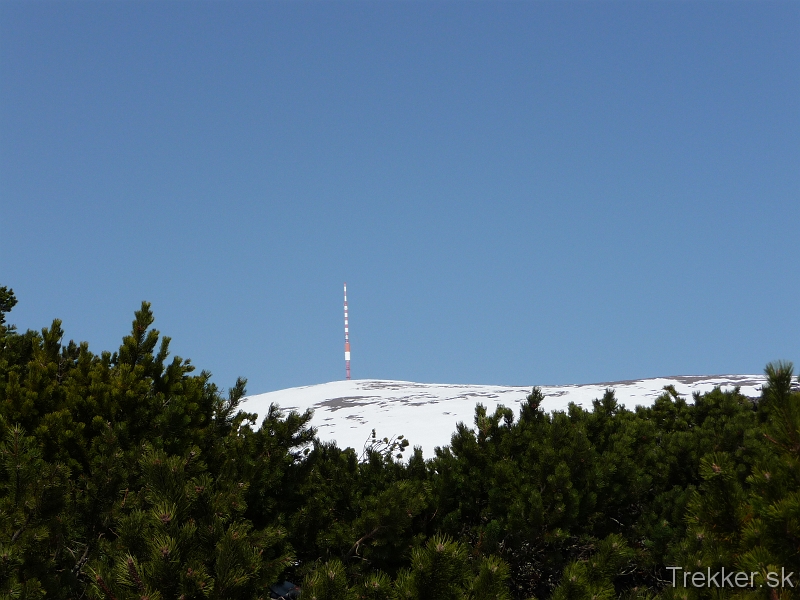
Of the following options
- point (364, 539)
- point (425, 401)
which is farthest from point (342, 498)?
point (425, 401)

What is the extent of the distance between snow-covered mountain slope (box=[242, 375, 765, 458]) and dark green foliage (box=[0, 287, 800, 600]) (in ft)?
8.22

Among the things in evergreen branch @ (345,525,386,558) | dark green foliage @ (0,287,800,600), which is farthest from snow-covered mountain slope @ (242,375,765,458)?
evergreen branch @ (345,525,386,558)

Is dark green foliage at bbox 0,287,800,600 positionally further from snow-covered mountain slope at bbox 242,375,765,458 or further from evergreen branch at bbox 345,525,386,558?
snow-covered mountain slope at bbox 242,375,765,458

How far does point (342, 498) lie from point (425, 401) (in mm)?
5548

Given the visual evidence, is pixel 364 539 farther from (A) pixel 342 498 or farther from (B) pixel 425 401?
(B) pixel 425 401

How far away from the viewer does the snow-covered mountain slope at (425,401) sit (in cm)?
932

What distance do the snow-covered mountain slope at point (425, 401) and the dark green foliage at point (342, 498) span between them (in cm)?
250

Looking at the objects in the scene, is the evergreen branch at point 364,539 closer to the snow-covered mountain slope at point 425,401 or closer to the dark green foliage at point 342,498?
the dark green foliage at point 342,498

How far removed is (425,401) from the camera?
1128cm

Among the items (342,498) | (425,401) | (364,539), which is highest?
(425,401)

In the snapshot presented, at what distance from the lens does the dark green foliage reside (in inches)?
128

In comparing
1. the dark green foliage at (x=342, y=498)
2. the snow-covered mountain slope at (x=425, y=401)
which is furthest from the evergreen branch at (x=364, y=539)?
the snow-covered mountain slope at (x=425, y=401)

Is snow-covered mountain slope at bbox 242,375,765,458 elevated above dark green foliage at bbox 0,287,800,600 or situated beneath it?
elevated above

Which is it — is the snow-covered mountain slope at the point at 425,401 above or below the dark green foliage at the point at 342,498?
above
